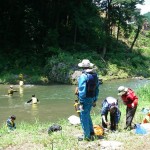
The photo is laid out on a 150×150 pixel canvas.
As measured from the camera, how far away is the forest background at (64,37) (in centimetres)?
3338

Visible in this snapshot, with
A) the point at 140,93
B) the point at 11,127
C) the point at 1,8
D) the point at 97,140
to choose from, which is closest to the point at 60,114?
the point at 140,93

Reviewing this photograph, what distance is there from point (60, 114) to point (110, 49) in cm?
2311

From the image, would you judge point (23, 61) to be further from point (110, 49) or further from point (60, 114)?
point (60, 114)

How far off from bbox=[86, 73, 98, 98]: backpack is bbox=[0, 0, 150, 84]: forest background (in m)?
23.2

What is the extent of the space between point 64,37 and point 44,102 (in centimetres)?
1791

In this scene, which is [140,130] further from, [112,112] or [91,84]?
[91,84]

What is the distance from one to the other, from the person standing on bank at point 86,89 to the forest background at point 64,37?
23.0m

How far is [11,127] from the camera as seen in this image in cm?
1268

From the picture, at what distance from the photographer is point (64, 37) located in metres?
38.9

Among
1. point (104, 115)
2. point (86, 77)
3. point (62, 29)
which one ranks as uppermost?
point (62, 29)

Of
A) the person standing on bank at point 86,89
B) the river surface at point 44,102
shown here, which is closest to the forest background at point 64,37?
the river surface at point 44,102

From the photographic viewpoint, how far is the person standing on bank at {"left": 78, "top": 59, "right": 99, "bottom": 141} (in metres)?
8.31

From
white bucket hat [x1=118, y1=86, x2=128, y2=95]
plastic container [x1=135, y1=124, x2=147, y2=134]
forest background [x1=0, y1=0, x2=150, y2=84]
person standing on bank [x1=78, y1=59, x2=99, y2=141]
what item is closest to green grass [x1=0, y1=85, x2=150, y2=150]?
plastic container [x1=135, y1=124, x2=147, y2=134]

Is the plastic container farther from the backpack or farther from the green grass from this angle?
the backpack
